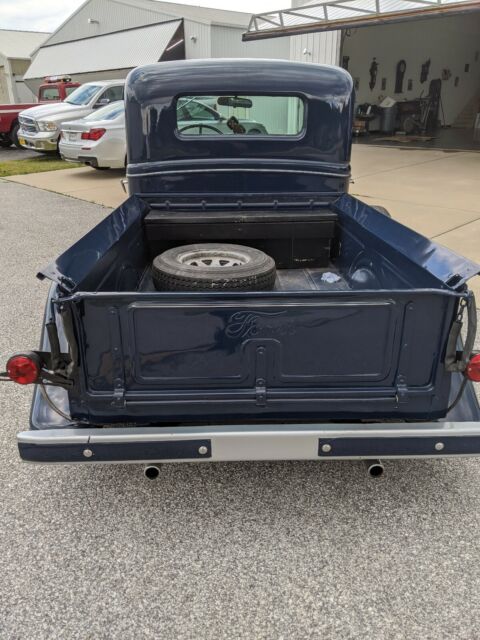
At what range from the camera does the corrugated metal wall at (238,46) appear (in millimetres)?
19578

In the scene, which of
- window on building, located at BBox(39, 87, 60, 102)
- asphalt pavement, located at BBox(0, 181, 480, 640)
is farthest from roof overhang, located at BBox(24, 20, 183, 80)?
asphalt pavement, located at BBox(0, 181, 480, 640)

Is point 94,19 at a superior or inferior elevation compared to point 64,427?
superior

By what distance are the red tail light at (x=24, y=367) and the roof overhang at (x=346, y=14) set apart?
34.1ft

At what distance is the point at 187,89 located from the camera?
357 centimetres

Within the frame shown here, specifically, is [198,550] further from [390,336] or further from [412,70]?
[412,70]

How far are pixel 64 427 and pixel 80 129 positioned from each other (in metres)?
10.0

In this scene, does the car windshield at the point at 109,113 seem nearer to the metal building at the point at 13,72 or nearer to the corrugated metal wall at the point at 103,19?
the corrugated metal wall at the point at 103,19

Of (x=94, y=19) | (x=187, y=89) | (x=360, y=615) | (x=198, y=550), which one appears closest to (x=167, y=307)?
(x=198, y=550)

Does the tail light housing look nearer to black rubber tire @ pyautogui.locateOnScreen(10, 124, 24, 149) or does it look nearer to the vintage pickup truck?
black rubber tire @ pyautogui.locateOnScreen(10, 124, 24, 149)

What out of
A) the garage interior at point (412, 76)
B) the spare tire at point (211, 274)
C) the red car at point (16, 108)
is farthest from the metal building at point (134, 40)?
the spare tire at point (211, 274)

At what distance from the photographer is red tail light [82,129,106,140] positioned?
10.7 meters

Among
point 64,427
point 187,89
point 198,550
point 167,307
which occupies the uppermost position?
point 187,89

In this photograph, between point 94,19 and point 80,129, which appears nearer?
point 80,129

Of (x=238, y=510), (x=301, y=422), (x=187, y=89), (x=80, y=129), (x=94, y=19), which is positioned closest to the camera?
(x=301, y=422)
